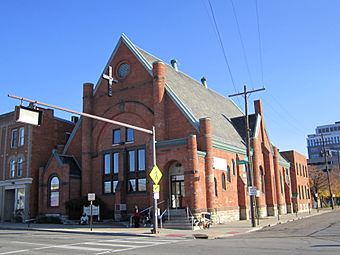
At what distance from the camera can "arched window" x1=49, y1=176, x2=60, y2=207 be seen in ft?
121

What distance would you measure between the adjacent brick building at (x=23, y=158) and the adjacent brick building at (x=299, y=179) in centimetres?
3269

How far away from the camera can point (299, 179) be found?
59406 mm

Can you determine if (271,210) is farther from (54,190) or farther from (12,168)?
(12,168)

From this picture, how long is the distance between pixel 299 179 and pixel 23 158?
40.7 metres

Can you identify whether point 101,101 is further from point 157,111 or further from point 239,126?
point 239,126

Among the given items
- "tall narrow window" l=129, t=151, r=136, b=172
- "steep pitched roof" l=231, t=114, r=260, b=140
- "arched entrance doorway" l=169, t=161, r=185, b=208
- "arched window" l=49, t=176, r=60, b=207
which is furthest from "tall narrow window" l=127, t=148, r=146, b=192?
"steep pitched roof" l=231, t=114, r=260, b=140

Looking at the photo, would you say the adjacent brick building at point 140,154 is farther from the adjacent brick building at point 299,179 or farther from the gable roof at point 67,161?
the adjacent brick building at point 299,179

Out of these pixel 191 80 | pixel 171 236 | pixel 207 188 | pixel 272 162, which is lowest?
pixel 171 236

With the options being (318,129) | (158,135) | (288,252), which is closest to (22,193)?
(158,135)

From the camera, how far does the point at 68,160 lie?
38.8 metres

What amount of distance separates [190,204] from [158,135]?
293 inches

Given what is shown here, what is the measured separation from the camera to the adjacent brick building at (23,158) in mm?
39625

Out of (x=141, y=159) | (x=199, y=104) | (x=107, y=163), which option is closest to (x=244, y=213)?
(x=141, y=159)

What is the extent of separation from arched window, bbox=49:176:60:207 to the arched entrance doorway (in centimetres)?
1186
